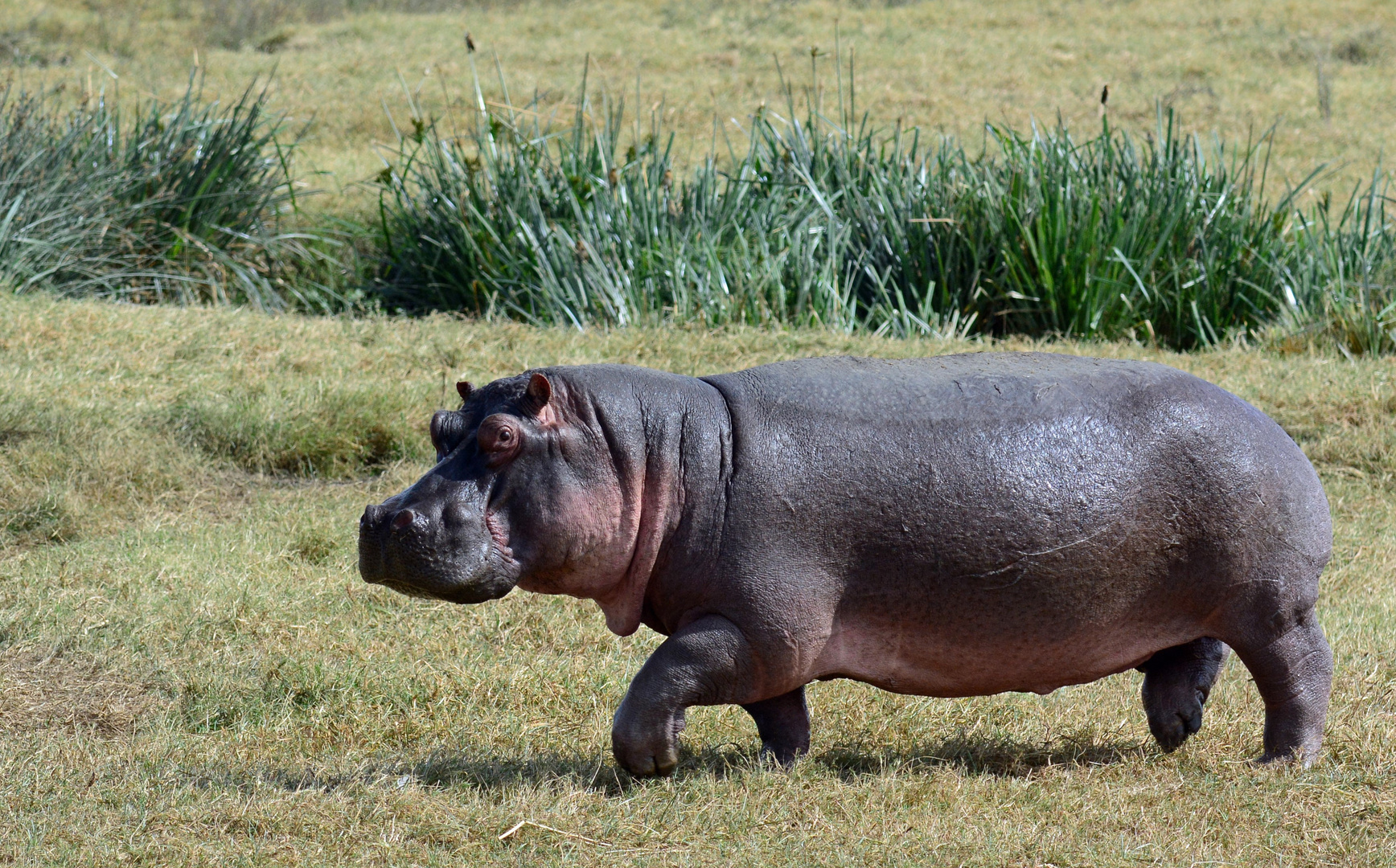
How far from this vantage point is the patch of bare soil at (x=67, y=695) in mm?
3928

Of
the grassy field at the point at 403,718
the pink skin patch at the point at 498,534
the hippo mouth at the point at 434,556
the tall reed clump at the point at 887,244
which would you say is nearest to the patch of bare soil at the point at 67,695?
the grassy field at the point at 403,718

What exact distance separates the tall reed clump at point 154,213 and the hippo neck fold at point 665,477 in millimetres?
5953

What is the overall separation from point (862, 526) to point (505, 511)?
29.0 inches

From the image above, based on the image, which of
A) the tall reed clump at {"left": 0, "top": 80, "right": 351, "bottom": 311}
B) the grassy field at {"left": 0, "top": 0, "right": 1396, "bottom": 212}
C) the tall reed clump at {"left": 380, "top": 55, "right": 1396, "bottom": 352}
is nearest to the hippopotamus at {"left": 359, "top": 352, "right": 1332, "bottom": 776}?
Answer: the tall reed clump at {"left": 380, "top": 55, "right": 1396, "bottom": 352}

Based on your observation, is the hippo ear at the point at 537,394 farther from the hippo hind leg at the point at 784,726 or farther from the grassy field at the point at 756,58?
the grassy field at the point at 756,58

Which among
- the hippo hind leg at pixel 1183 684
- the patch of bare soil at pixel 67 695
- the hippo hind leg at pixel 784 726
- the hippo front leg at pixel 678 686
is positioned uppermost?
the hippo front leg at pixel 678 686

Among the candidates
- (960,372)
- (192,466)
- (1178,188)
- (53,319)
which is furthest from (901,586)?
(1178,188)

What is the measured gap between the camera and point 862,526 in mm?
3213

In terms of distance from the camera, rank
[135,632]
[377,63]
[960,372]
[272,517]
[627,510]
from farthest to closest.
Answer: [377,63] → [272,517] → [135,632] → [960,372] → [627,510]

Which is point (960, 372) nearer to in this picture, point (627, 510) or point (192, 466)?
point (627, 510)

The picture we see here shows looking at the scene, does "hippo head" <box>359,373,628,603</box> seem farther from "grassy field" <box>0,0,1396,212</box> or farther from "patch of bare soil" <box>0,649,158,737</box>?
"grassy field" <box>0,0,1396,212</box>

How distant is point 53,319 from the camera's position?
24.0 ft

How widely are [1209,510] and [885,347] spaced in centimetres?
433

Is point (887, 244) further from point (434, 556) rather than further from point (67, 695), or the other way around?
point (434, 556)
